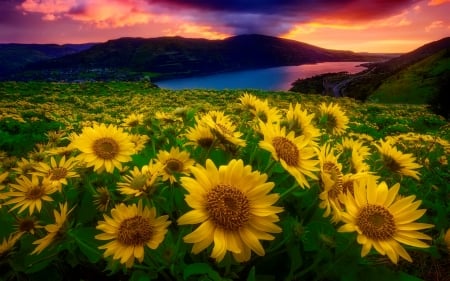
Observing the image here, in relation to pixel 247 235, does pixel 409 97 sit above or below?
below

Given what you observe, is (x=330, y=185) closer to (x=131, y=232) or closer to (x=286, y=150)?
(x=286, y=150)

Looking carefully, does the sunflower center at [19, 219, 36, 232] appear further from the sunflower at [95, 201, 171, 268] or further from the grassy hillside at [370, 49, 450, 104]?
the grassy hillside at [370, 49, 450, 104]

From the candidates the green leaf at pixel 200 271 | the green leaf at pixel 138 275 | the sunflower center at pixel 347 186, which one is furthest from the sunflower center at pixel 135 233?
the sunflower center at pixel 347 186

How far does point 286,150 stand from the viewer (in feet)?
6.84

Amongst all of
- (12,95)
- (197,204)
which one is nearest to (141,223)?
(197,204)

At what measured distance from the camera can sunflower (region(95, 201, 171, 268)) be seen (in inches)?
69.4

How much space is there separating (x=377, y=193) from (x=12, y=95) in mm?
29435

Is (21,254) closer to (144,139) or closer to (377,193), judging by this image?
(144,139)

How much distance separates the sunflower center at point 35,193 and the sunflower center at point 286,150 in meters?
1.48

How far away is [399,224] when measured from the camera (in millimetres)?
1822

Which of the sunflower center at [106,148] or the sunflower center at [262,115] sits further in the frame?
the sunflower center at [262,115]

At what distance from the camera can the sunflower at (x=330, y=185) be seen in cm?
191

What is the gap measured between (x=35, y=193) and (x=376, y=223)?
199 cm

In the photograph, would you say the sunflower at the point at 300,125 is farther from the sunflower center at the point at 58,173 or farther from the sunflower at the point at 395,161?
the sunflower center at the point at 58,173
